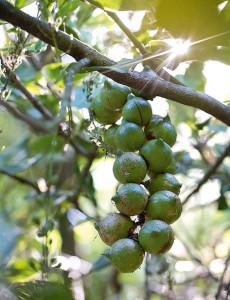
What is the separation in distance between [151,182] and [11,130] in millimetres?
373

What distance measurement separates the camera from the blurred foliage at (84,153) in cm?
112

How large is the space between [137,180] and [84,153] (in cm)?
86

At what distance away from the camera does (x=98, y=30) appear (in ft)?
6.00

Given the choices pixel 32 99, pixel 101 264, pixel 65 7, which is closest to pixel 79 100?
pixel 32 99

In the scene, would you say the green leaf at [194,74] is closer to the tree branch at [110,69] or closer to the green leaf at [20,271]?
the tree branch at [110,69]

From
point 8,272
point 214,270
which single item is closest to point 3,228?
point 8,272

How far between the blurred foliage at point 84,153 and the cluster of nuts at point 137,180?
2.9 inches

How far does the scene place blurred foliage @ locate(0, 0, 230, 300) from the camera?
1.12 meters

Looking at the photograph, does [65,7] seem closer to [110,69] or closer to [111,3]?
[111,3]

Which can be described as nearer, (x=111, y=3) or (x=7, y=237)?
(x=111, y=3)

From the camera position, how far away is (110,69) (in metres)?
1.01

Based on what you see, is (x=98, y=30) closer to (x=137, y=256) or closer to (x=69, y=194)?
(x=69, y=194)

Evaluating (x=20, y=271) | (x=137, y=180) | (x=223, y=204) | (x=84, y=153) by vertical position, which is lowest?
(x=20, y=271)

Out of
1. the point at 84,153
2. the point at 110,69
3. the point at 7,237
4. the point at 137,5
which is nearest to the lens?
the point at 110,69
